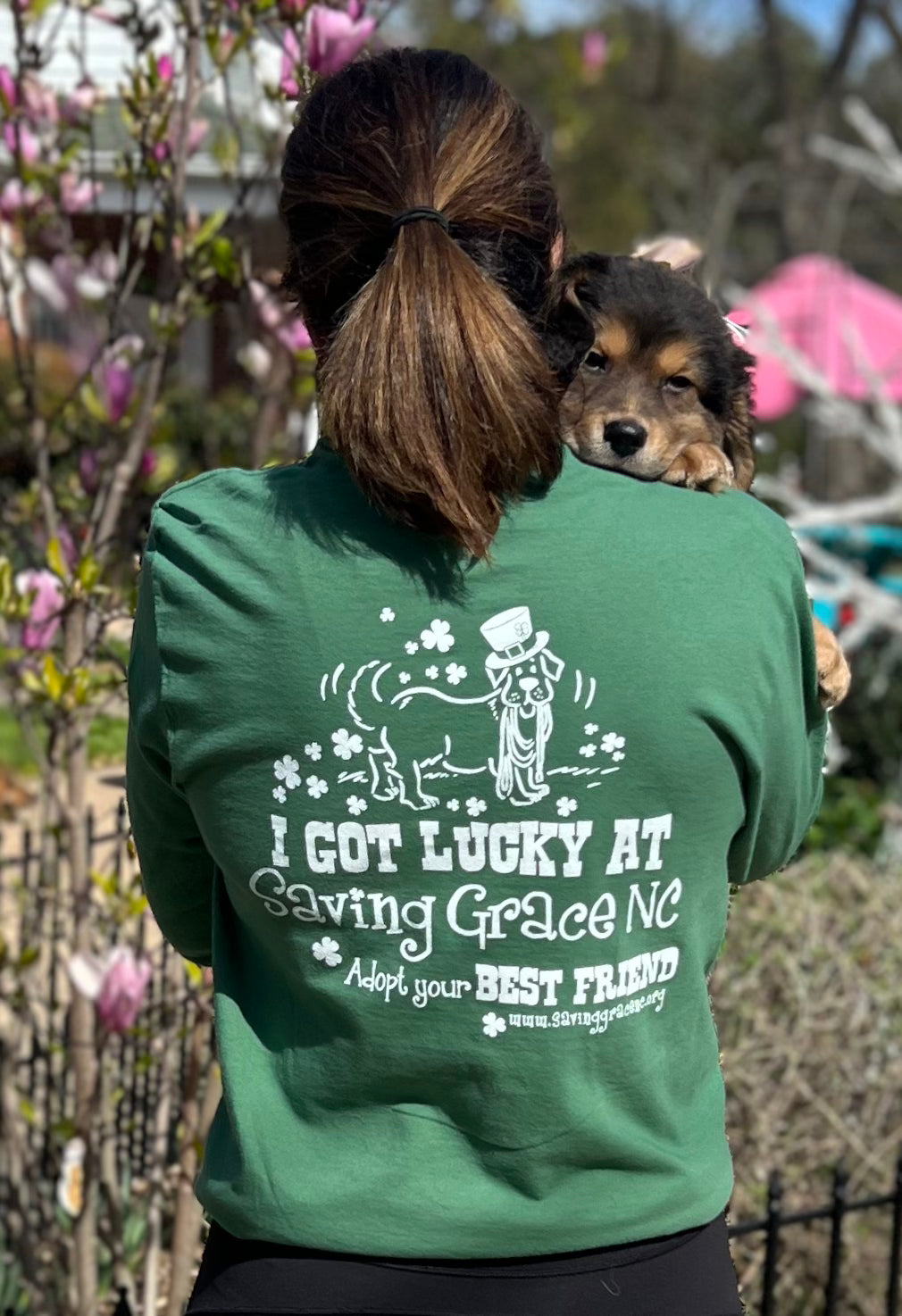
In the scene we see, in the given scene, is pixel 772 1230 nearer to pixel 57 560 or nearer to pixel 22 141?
pixel 57 560

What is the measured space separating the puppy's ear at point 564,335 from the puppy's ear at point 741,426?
0.49 meters

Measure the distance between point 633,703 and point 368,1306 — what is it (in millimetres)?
651

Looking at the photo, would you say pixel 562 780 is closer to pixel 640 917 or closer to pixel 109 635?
pixel 640 917

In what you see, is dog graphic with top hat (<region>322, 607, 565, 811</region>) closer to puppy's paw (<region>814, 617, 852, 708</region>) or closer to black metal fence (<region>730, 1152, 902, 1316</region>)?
puppy's paw (<region>814, 617, 852, 708</region>)

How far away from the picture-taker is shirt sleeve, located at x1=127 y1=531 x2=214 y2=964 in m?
1.51

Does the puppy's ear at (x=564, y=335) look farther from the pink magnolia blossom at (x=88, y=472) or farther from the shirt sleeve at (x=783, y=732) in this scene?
the pink magnolia blossom at (x=88, y=472)

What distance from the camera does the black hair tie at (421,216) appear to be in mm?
1399

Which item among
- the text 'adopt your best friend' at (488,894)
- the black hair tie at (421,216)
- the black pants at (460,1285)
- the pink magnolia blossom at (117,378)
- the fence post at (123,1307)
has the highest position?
the black hair tie at (421,216)

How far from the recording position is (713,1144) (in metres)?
1.60

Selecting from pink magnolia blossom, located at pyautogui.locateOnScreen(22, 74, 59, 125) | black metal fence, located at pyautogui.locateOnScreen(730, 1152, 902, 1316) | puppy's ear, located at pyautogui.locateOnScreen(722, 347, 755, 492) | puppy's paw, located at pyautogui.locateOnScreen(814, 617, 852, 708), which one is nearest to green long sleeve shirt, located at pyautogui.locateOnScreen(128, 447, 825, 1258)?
puppy's paw, located at pyautogui.locateOnScreen(814, 617, 852, 708)

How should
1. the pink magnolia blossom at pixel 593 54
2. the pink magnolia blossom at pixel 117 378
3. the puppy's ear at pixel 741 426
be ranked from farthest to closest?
the pink magnolia blossom at pixel 593 54 → the pink magnolia blossom at pixel 117 378 → the puppy's ear at pixel 741 426

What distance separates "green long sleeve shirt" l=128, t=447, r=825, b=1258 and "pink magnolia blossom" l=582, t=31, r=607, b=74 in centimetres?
410

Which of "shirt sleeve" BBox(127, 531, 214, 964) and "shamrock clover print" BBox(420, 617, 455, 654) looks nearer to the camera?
"shamrock clover print" BBox(420, 617, 455, 654)

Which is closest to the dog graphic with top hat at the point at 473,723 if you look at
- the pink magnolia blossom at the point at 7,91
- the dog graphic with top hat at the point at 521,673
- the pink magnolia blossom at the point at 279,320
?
the dog graphic with top hat at the point at 521,673
